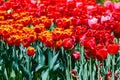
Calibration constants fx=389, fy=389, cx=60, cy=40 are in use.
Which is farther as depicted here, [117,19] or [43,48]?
[43,48]

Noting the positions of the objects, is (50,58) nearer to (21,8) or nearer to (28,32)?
(28,32)

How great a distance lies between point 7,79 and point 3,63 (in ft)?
1.09

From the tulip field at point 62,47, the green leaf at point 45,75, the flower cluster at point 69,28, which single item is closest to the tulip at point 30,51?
the tulip field at point 62,47

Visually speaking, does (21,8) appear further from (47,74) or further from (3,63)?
(47,74)

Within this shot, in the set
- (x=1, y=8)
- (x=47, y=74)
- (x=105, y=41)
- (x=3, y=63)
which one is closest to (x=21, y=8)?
(x=1, y=8)

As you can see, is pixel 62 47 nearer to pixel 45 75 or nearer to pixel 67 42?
pixel 45 75

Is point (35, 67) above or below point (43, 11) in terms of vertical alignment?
below

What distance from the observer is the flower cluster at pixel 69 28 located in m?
3.51

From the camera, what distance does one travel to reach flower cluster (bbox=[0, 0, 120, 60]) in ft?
11.5

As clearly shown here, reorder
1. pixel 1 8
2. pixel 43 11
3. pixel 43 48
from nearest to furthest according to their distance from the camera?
pixel 43 48
pixel 43 11
pixel 1 8

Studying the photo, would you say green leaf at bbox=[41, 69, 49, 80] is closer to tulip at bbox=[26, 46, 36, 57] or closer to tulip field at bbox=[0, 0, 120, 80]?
tulip field at bbox=[0, 0, 120, 80]

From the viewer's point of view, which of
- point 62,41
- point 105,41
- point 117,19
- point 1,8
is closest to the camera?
point 105,41

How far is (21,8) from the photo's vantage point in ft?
18.6

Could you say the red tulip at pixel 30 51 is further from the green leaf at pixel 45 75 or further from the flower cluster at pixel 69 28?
the green leaf at pixel 45 75
